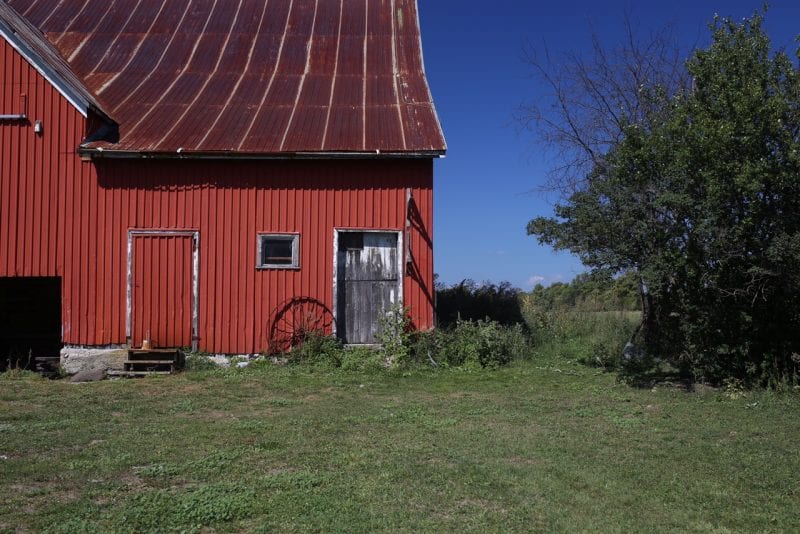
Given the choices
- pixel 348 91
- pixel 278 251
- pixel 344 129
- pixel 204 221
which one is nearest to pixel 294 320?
pixel 278 251

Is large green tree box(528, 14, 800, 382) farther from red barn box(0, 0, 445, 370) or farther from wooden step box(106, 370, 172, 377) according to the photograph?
wooden step box(106, 370, 172, 377)

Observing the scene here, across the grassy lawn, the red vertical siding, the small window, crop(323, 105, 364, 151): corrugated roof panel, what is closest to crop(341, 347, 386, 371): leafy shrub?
the red vertical siding

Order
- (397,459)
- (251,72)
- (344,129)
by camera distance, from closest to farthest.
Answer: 1. (397,459)
2. (344,129)
3. (251,72)

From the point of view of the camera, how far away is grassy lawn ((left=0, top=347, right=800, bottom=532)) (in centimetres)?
482

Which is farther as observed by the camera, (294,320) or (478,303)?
(478,303)

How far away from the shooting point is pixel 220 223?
12.6m

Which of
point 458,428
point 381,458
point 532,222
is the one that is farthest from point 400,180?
point 381,458

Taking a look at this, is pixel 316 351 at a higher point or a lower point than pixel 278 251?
lower

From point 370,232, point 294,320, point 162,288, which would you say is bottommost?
point 294,320

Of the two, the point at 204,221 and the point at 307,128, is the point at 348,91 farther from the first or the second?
the point at 204,221

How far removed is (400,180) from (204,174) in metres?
3.66

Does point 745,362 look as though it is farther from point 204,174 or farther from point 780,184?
point 204,174

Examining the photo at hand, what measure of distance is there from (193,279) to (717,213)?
8.86 metres

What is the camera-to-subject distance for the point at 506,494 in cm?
529
